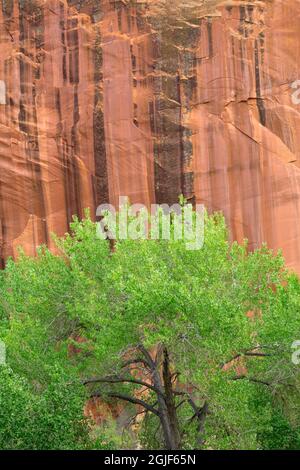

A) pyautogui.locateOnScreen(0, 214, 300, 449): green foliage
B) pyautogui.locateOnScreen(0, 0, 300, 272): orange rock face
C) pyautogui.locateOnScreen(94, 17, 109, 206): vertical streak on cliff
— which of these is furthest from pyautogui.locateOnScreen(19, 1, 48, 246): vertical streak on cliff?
pyautogui.locateOnScreen(0, 214, 300, 449): green foliage

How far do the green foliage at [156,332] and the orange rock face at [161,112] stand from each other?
613 cm

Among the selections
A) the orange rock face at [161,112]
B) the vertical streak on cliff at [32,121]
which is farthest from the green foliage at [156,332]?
the vertical streak on cliff at [32,121]

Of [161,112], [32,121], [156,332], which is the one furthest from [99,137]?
[156,332]

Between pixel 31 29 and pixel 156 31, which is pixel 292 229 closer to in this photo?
pixel 156 31

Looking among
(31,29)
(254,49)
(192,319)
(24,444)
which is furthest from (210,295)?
(31,29)

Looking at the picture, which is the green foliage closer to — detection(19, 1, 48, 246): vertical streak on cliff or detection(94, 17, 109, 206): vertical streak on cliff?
detection(94, 17, 109, 206): vertical streak on cliff

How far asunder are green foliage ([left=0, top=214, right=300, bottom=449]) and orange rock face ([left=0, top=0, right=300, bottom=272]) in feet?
20.1

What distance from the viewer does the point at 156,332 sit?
20.1 m

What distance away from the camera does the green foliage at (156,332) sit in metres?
20.1

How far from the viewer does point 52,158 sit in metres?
30.8

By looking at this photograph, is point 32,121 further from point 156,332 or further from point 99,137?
point 156,332

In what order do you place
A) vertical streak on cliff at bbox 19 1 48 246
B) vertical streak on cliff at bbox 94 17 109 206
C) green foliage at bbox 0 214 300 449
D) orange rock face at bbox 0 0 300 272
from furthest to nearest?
vertical streak on cliff at bbox 19 1 48 246 → vertical streak on cliff at bbox 94 17 109 206 → orange rock face at bbox 0 0 300 272 → green foliage at bbox 0 214 300 449

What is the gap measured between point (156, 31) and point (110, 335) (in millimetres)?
12611

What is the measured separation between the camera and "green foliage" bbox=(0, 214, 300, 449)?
20.1m
